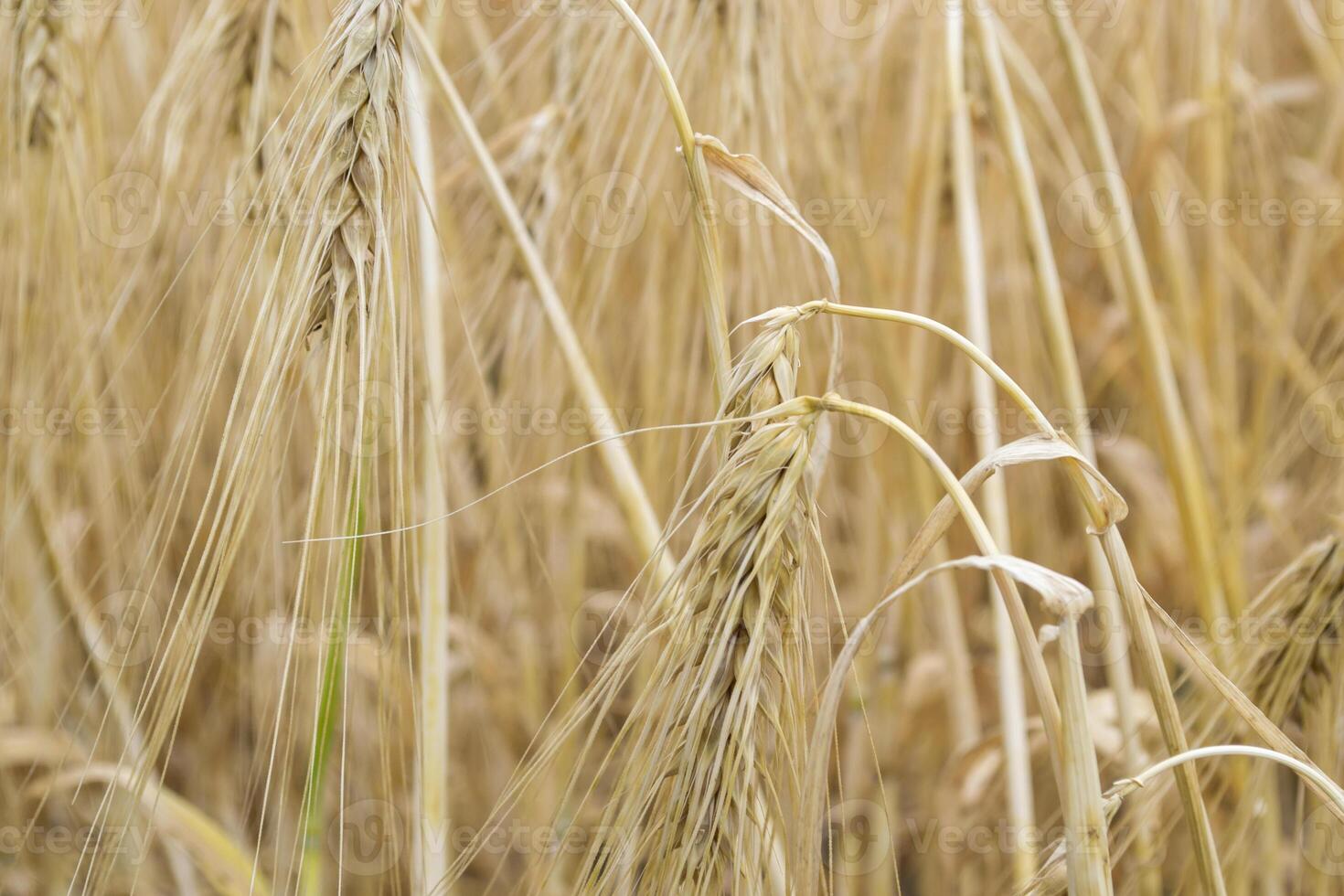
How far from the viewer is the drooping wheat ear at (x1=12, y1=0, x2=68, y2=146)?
505mm

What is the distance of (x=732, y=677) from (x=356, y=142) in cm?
24

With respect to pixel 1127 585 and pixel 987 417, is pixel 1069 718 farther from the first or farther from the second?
pixel 987 417

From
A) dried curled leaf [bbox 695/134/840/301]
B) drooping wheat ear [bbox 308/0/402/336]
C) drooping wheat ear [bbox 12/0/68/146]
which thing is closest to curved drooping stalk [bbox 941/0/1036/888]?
dried curled leaf [bbox 695/134/840/301]

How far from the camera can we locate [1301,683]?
0.49 m

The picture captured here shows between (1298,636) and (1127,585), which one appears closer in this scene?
(1127,585)

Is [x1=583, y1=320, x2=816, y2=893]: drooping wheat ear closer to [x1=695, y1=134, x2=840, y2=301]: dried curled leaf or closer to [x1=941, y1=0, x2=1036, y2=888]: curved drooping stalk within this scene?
[x1=695, y1=134, x2=840, y2=301]: dried curled leaf

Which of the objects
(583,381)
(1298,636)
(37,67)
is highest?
(37,67)

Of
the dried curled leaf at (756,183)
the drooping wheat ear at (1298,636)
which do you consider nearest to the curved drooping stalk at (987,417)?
the drooping wheat ear at (1298,636)

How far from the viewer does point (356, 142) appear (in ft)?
1.18

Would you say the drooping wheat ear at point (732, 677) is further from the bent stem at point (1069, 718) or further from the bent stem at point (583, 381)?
the bent stem at point (583, 381)

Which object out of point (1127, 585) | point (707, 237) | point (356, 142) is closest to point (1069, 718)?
point (1127, 585)

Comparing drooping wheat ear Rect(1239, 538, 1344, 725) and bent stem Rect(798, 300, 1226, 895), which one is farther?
drooping wheat ear Rect(1239, 538, 1344, 725)

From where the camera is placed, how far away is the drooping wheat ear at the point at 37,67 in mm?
505

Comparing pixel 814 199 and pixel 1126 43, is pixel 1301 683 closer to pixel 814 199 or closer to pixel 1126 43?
pixel 814 199
